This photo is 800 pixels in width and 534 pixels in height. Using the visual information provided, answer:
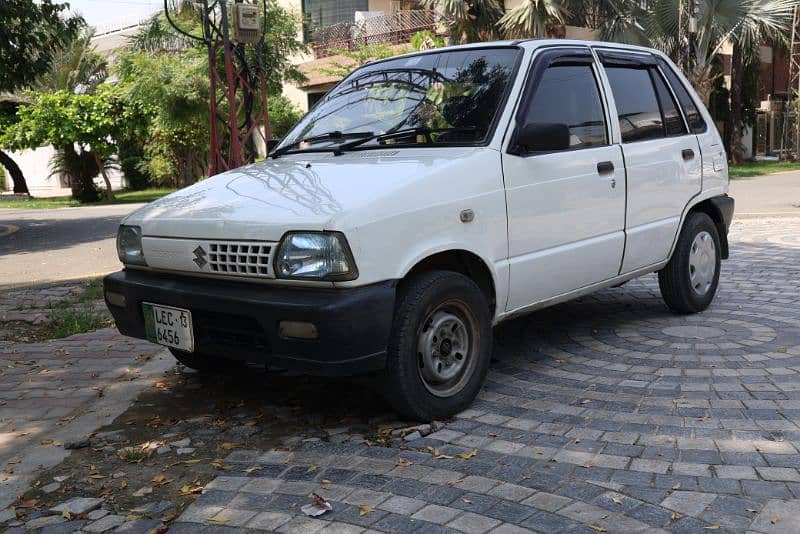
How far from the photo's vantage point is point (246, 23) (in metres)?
9.95

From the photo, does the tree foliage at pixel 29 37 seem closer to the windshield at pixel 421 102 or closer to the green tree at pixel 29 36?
the green tree at pixel 29 36

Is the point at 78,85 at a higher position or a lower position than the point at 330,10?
lower

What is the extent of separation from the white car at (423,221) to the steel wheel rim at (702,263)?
290 mm

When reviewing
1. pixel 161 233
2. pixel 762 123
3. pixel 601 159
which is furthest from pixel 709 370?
pixel 762 123

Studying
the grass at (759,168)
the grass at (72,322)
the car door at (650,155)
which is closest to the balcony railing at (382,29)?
the grass at (759,168)

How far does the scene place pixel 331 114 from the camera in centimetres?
520

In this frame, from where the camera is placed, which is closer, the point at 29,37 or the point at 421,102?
the point at 421,102

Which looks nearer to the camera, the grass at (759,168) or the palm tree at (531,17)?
the palm tree at (531,17)

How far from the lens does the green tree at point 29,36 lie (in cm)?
1322

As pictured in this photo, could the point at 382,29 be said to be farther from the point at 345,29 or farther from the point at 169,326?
the point at 169,326

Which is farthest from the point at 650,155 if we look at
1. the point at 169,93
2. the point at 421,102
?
the point at 169,93

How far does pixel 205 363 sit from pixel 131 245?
1.03 meters

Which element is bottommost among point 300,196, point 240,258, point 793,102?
point 240,258

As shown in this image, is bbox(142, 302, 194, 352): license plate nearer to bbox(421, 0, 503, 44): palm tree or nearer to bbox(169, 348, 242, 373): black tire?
bbox(169, 348, 242, 373): black tire
